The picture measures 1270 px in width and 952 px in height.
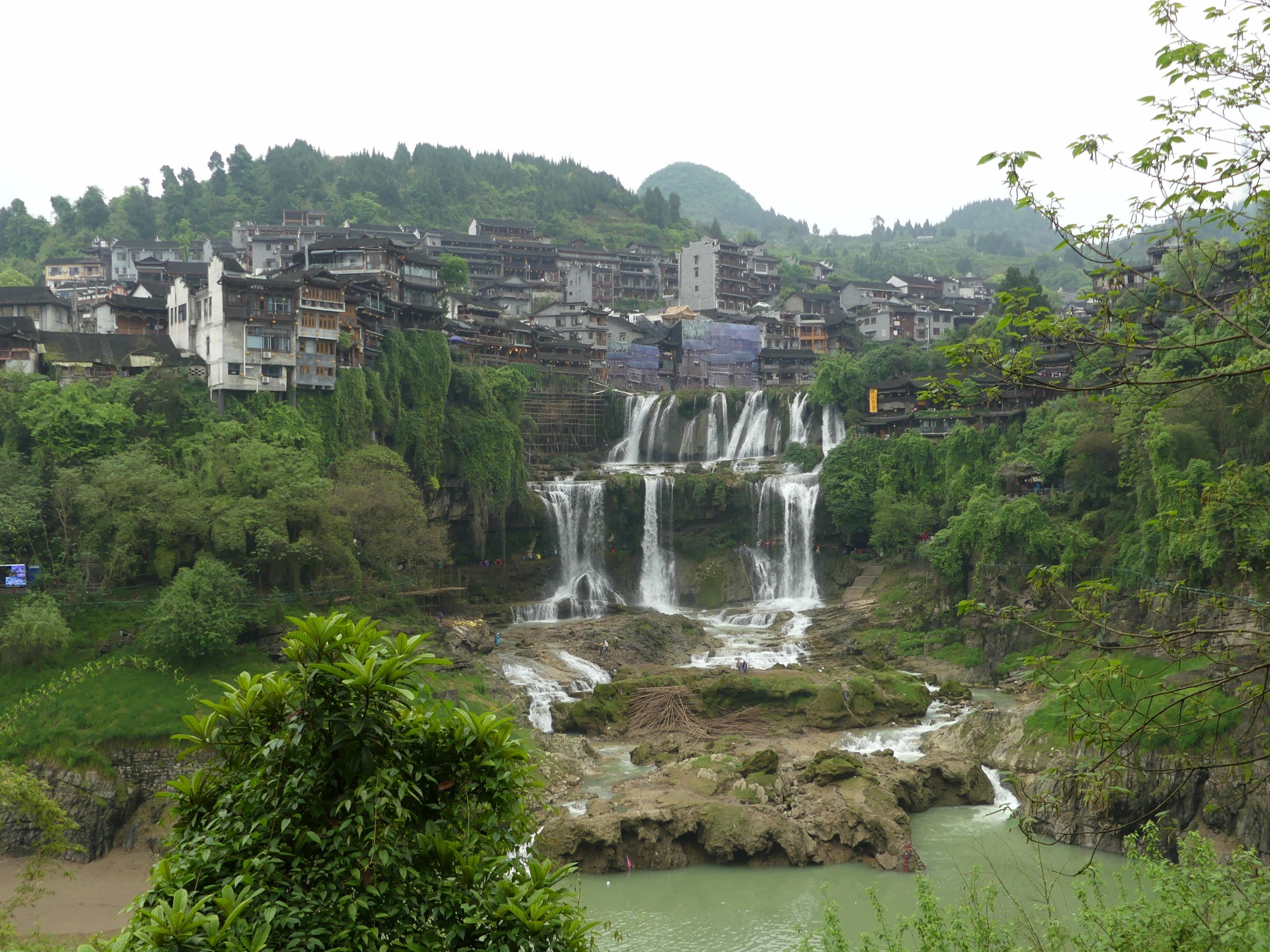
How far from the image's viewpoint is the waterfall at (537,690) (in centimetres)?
3494

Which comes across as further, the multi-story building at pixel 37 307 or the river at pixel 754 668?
the multi-story building at pixel 37 307

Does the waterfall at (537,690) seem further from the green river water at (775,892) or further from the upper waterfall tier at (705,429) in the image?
the upper waterfall tier at (705,429)

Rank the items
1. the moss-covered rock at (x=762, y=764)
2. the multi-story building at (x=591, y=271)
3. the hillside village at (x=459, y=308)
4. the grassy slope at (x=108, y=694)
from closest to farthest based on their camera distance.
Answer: the moss-covered rock at (x=762, y=764) → the grassy slope at (x=108, y=694) → the hillside village at (x=459, y=308) → the multi-story building at (x=591, y=271)

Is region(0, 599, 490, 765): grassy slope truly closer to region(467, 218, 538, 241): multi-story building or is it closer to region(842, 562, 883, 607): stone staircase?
region(842, 562, 883, 607): stone staircase

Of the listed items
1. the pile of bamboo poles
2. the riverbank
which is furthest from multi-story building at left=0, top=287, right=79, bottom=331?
the pile of bamboo poles

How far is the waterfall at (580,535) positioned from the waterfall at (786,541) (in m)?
8.33

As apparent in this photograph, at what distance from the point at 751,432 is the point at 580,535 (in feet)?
51.0

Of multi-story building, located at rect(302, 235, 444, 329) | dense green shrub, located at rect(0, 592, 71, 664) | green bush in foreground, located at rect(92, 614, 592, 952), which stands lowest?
dense green shrub, located at rect(0, 592, 71, 664)

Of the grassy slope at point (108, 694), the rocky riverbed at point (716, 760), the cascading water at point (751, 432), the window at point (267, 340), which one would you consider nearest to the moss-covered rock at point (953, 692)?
the rocky riverbed at point (716, 760)

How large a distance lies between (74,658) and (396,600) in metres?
11.9

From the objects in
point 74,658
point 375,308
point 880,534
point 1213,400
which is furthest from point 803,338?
point 74,658

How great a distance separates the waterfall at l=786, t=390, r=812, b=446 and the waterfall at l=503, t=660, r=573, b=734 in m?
30.4

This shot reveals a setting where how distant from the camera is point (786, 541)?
183 feet

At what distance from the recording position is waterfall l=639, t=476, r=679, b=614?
184ft
